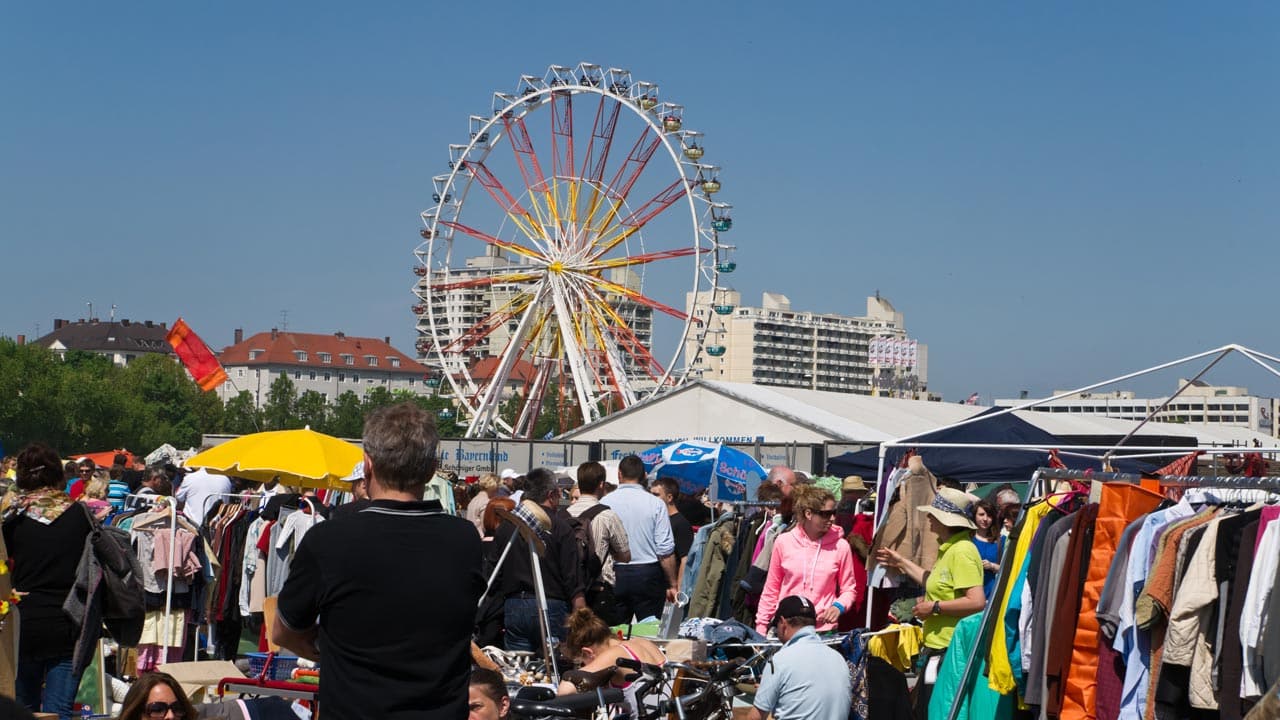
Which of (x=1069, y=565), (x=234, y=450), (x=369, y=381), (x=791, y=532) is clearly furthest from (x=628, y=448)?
(x=369, y=381)

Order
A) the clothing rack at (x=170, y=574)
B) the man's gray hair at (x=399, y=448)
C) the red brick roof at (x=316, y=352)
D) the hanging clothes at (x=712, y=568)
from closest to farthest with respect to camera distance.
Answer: the man's gray hair at (x=399, y=448) < the clothing rack at (x=170, y=574) < the hanging clothes at (x=712, y=568) < the red brick roof at (x=316, y=352)

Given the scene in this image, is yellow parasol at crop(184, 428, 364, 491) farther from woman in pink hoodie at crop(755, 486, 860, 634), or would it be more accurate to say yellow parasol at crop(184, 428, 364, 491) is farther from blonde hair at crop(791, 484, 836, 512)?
blonde hair at crop(791, 484, 836, 512)

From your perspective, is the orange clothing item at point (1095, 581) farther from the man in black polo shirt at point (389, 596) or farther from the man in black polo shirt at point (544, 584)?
the man in black polo shirt at point (389, 596)

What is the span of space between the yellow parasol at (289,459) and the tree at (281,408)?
117737 mm

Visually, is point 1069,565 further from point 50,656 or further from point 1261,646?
point 50,656

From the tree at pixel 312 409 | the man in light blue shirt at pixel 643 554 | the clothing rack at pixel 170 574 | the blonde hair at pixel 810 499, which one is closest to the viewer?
the blonde hair at pixel 810 499

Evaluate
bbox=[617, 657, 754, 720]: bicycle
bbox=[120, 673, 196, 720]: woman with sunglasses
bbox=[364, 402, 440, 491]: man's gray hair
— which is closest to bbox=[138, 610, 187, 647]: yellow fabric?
bbox=[617, 657, 754, 720]: bicycle

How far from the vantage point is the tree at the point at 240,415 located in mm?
127000

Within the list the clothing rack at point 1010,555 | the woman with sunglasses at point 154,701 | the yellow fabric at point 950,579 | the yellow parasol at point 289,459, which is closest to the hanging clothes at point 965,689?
the clothing rack at point 1010,555

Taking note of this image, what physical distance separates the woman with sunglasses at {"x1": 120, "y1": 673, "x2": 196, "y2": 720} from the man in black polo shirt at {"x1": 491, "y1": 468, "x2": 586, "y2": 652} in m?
3.48

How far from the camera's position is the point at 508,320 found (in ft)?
143

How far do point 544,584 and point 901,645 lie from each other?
6.75ft

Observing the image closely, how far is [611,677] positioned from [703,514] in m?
7.61

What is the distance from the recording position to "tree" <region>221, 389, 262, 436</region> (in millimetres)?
127000
